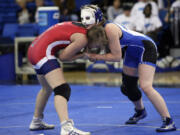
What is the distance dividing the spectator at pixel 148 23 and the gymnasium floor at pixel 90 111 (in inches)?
98.3

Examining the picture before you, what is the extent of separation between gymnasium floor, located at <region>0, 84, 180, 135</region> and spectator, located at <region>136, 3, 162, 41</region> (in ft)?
8.19

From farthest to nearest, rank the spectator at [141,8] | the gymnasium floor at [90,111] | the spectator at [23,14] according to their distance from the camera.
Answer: the spectator at [23,14] → the spectator at [141,8] → the gymnasium floor at [90,111]

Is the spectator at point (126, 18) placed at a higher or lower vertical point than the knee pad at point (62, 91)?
higher

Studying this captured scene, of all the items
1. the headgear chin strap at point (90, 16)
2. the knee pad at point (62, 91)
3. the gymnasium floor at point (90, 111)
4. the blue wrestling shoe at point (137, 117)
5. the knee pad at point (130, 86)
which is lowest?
the gymnasium floor at point (90, 111)

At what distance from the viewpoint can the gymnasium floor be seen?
204 inches

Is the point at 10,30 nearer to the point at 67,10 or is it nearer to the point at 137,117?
the point at 67,10

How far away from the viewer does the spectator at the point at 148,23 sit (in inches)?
417

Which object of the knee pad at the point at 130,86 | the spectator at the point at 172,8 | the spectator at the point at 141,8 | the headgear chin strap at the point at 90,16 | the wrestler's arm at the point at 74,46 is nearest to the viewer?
the wrestler's arm at the point at 74,46

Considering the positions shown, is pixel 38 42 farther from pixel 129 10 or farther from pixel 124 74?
pixel 129 10

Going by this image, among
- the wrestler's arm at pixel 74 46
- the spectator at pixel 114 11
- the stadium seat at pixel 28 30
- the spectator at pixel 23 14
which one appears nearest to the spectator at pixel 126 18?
the spectator at pixel 114 11

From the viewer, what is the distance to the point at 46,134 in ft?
16.4

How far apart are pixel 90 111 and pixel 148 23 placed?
15.9ft

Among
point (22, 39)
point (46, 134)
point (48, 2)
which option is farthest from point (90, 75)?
point (46, 134)

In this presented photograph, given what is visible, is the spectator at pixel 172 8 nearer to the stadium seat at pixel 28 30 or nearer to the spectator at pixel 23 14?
the stadium seat at pixel 28 30
